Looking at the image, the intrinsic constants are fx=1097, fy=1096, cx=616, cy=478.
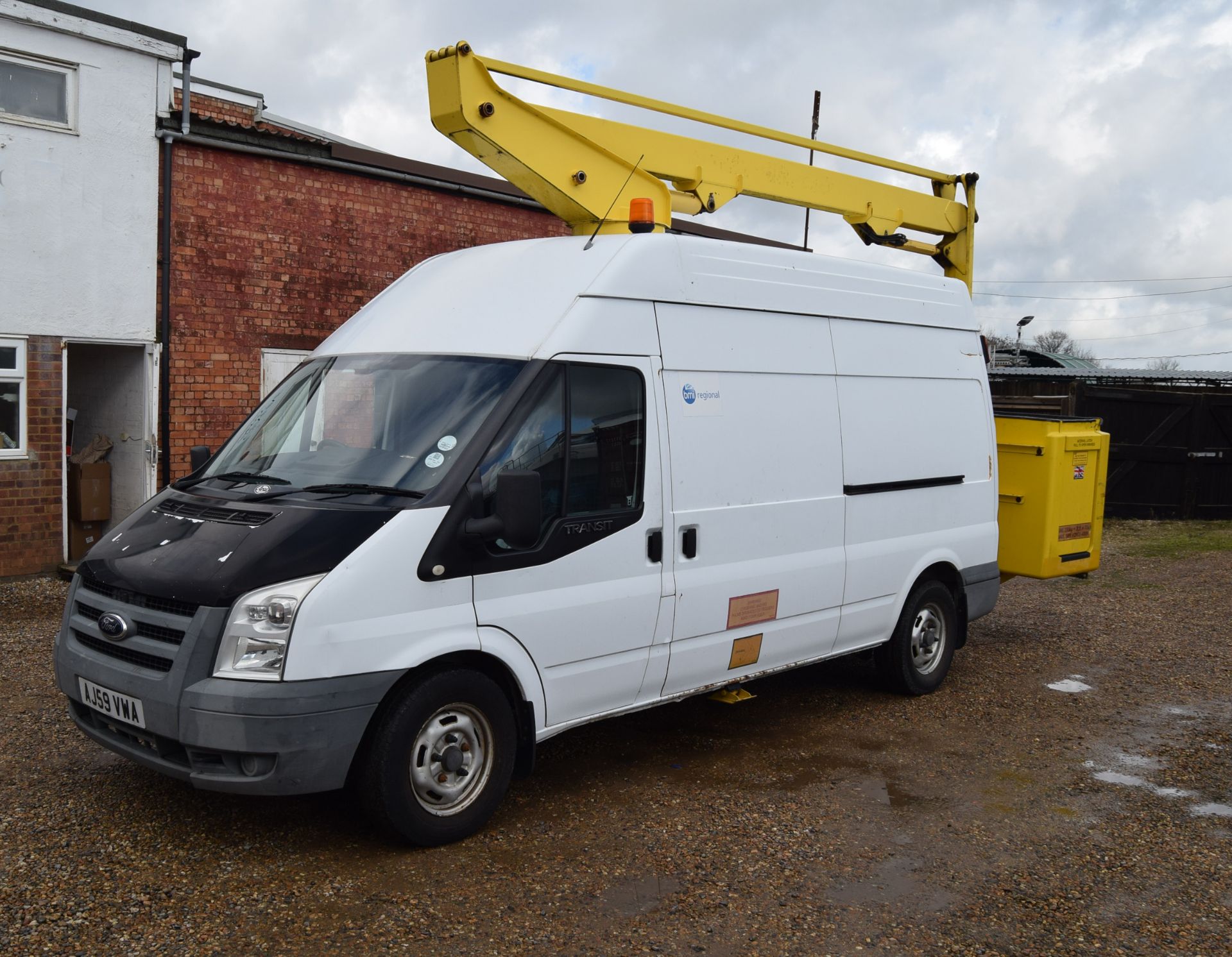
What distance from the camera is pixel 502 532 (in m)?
4.56

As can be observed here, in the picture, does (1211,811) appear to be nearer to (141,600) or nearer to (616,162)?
(616,162)

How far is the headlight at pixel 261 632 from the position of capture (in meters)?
4.16

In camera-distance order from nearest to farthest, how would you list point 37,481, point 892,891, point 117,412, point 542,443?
point 892,891 → point 542,443 → point 37,481 → point 117,412

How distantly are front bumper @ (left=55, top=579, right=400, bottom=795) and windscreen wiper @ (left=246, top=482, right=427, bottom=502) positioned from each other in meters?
0.66

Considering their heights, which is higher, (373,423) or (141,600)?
(373,423)

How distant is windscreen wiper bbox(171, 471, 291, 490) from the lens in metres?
4.91

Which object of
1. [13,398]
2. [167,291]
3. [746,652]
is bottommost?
[746,652]

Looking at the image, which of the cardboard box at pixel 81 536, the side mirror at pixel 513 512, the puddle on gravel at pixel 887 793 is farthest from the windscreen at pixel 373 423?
the cardboard box at pixel 81 536

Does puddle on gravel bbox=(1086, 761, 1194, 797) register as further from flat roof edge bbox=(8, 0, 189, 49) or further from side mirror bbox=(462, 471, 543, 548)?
flat roof edge bbox=(8, 0, 189, 49)

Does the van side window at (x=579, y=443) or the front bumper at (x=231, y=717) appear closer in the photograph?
the front bumper at (x=231, y=717)

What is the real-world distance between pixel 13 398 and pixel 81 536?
158 cm

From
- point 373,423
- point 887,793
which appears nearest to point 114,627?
point 373,423

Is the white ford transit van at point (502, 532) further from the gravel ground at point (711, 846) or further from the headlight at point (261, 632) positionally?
the gravel ground at point (711, 846)

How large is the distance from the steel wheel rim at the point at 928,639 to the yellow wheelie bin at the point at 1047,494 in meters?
1.04
